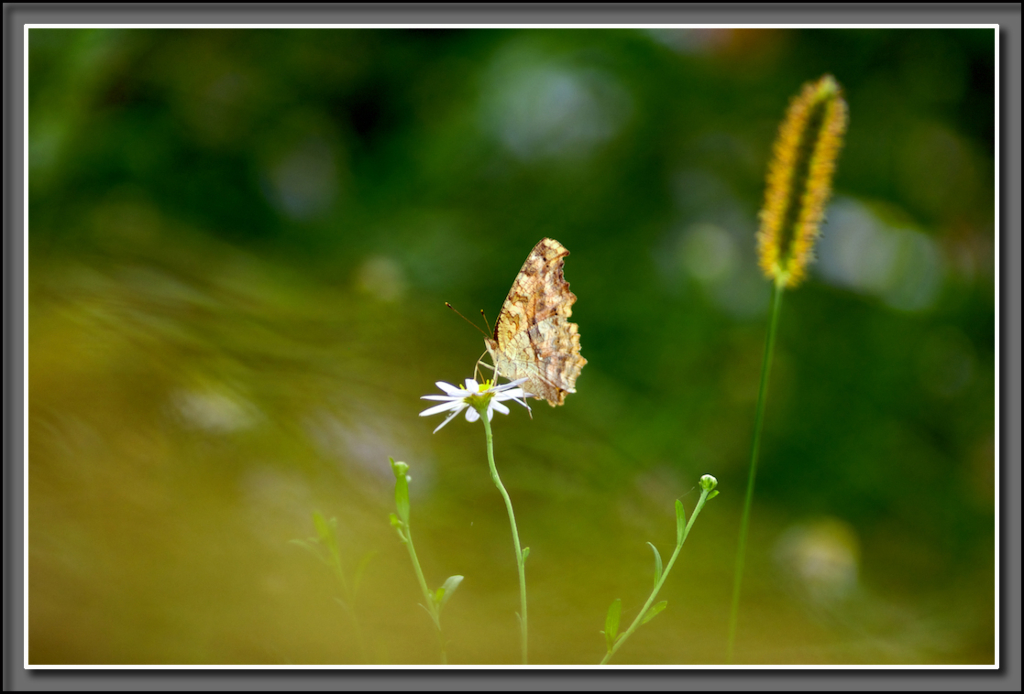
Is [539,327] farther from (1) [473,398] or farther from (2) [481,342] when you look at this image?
(2) [481,342]

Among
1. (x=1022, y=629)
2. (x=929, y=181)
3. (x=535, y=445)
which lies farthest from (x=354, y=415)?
(x=929, y=181)

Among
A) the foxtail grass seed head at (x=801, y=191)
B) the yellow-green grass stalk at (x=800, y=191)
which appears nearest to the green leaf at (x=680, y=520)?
the yellow-green grass stalk at (x=800, y=191)

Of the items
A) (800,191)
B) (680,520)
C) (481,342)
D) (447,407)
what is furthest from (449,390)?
(481,342)

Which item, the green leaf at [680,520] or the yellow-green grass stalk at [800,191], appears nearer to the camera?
the green leaf at [680,520]

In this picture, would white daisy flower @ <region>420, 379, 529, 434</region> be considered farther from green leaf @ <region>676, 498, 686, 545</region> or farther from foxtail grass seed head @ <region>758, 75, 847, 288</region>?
foxtail grass seed head @ <region>758, 75, 847, 288</region>

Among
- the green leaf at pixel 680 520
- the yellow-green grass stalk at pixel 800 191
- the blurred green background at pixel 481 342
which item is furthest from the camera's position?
the blurred green background at pixel 481 342

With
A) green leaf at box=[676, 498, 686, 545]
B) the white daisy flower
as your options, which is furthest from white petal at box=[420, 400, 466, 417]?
green leaf at box=[676, 498, 686, 545]

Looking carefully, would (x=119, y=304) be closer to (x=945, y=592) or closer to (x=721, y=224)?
(x=721, y=224)

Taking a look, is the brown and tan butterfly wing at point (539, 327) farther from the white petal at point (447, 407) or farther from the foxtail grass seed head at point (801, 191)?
the foxtail grass seed head at point (801, 191)

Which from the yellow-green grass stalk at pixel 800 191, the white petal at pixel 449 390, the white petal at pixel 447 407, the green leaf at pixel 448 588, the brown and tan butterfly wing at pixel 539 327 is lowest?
the green leaf at pixel 448 588
